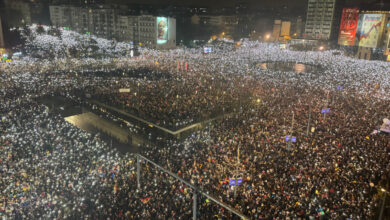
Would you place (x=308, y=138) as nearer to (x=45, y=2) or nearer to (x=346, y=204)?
(x=346, y=204)

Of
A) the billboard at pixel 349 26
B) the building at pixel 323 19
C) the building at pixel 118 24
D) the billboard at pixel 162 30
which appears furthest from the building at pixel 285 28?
the billboard at pixel 162 30

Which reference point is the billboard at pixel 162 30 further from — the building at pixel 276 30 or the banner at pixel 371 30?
the building at pixel 276 30

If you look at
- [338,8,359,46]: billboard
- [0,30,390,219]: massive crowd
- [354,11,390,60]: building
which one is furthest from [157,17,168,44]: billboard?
[354,11,390,60]: building

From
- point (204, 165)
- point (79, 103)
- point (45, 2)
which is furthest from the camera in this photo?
point (45, 2)

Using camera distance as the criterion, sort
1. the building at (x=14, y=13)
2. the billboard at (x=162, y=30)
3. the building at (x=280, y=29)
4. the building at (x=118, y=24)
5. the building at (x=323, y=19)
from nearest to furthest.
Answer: the building at (x=14, y=13)
the billboard at (x=162, y=30)
the building at (x=118, y=24)
the building at (x=323, y=19)
the building at (x=280, y=29)

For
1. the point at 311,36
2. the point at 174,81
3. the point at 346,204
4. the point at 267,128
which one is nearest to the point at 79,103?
the point at 174,81

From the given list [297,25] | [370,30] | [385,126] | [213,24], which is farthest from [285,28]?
[385,126]
